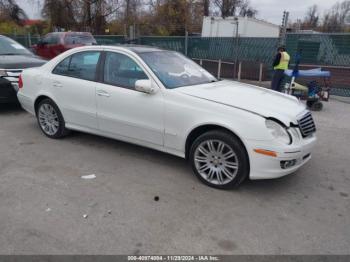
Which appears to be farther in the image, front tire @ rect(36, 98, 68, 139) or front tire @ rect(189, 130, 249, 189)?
front tire @ rect(36, 98, 68, 139)

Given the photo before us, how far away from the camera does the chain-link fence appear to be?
10.6 metres

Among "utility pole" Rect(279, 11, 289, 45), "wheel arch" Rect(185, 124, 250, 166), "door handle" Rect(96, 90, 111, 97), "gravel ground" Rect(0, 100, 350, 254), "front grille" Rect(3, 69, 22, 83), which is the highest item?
"utility pole" Rect(279, 11, 289, 45)

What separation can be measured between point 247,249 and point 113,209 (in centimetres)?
140

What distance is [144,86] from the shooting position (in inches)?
160

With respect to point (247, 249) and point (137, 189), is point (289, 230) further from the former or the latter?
point (137, 189)

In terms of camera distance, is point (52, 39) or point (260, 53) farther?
point (52, 39)

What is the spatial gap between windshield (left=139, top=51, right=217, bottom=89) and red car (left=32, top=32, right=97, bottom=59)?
10.1m

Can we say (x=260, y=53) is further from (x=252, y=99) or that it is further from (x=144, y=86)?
(x=144, y=86)

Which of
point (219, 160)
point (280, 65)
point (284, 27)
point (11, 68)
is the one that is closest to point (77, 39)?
point (11, 68)

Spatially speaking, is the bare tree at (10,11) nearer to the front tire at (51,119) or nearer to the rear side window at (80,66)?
the front tire at (51,119)

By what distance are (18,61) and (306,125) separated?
634 centimetres

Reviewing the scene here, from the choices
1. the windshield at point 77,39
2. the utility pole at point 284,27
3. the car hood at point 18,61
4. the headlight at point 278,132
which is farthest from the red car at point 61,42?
the headlight at point 278,132

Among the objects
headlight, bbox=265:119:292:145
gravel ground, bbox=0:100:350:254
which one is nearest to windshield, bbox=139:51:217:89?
gravel ground, bbox=0:100:350:254

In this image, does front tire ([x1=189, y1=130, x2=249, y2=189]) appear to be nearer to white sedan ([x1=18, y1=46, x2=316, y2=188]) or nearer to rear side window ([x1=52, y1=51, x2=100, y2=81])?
white sedan ([x1=18, y1=46, x2=316, y2=188])
